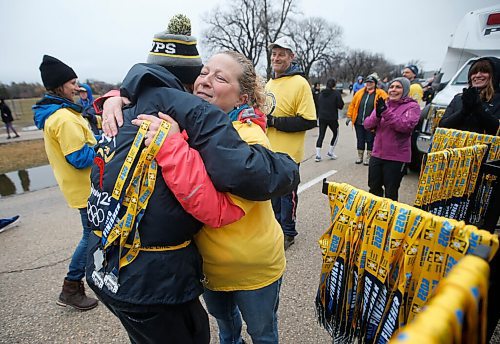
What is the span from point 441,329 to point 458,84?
6616mm

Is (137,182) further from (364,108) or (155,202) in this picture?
(364,108)

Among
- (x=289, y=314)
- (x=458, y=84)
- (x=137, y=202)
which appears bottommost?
(x=289, y=314)

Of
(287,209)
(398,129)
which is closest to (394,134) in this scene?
(398,129)

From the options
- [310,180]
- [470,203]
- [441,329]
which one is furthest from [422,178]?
[310,180]

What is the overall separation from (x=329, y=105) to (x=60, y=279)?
245 inches

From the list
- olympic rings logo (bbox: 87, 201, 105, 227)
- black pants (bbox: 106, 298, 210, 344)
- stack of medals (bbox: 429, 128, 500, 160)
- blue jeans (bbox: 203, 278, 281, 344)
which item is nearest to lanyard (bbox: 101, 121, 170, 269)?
olympic rings logo (bbox: 87, 201, 105, 227)

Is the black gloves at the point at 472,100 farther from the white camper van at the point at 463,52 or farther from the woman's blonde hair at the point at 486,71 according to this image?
the white camper van at the point at 463,52

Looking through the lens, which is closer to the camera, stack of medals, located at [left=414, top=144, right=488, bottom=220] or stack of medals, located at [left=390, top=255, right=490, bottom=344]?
stack of medals, located at [left=390, top=255, right=490, bottom=344]

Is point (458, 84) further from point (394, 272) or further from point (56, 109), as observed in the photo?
point (56, 109)

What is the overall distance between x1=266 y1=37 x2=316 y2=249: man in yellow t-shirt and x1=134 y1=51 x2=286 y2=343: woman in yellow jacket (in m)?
1.53

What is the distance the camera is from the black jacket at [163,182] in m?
1.07

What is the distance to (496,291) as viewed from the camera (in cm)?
85

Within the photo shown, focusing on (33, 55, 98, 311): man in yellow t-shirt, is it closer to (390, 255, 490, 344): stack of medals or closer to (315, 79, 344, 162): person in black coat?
(390, 255, 490, 344): stack of medals

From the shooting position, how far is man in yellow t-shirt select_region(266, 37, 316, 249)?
3049 mm
